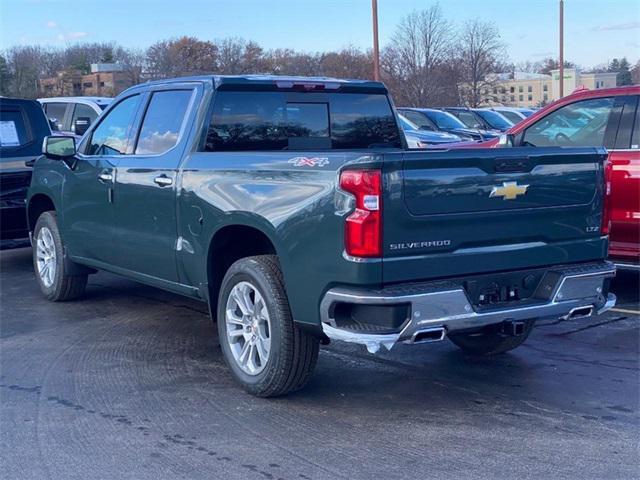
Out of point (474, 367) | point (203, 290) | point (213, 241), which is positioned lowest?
point (474, 367)

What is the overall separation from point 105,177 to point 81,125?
25.0ft

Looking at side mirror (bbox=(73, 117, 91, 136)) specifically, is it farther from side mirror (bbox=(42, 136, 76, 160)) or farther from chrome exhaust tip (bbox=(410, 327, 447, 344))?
chrome exhaust tip (bbox=(410, 327, 447, 344))

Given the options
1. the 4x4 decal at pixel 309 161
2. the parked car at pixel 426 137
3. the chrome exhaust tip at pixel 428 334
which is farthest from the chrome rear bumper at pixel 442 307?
the parked car at pixel 426 137

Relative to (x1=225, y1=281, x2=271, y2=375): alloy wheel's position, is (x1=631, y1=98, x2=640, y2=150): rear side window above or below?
above

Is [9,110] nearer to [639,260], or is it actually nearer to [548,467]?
[639,260]

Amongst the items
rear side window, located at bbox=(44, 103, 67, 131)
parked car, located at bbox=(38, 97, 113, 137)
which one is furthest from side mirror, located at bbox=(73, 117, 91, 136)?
rear side window, located at bbox=(44, 103, 67, 131)

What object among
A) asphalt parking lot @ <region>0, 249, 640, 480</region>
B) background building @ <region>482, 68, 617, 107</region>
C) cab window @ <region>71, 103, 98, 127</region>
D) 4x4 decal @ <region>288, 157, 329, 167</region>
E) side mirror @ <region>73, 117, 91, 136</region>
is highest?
background building @ <region>482, 68, 617, 107</region>

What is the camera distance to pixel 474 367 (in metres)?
6.14

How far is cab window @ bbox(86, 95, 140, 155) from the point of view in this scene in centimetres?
695

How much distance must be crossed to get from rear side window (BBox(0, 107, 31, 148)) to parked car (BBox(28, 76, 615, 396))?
3262 millimetres

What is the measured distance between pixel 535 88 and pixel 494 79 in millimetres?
41772

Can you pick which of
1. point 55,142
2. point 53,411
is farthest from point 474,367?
point 55,142

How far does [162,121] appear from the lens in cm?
651

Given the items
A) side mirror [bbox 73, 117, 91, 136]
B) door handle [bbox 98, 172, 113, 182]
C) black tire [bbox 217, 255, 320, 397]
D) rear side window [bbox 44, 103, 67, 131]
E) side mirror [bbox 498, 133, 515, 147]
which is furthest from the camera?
rear side window [bbox 44, 103, 67, 131]
